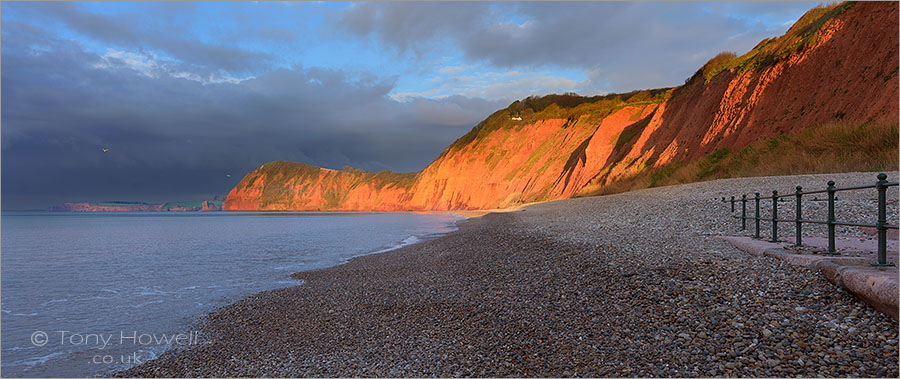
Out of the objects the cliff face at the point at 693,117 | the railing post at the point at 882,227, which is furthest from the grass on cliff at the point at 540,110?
the railing post at the point at 882,227

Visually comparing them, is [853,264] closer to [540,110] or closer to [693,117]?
[693,117]

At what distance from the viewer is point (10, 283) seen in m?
12.9

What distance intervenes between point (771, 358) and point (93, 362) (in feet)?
26.1

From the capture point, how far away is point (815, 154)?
1739 cm

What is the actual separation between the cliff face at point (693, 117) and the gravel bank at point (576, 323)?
15277mm

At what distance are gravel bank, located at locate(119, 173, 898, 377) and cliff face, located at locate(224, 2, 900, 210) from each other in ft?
50.1

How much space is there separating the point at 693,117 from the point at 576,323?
32890mm

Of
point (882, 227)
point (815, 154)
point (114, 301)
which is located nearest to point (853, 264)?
point (882, 227)

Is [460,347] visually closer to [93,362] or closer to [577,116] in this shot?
[93,362]

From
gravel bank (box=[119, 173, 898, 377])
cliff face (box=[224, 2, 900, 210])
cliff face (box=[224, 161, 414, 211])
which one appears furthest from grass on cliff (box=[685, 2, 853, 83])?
cliff face (box=[224, 161, 414, 211])

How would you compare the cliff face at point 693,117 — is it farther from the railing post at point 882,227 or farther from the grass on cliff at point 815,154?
the railing post at point 882,227

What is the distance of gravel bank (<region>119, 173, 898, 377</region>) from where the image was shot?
3463 millimetres

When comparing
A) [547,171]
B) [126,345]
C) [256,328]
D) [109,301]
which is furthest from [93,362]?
[547,171]

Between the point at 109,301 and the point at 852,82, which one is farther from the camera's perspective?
the point at 852,82
